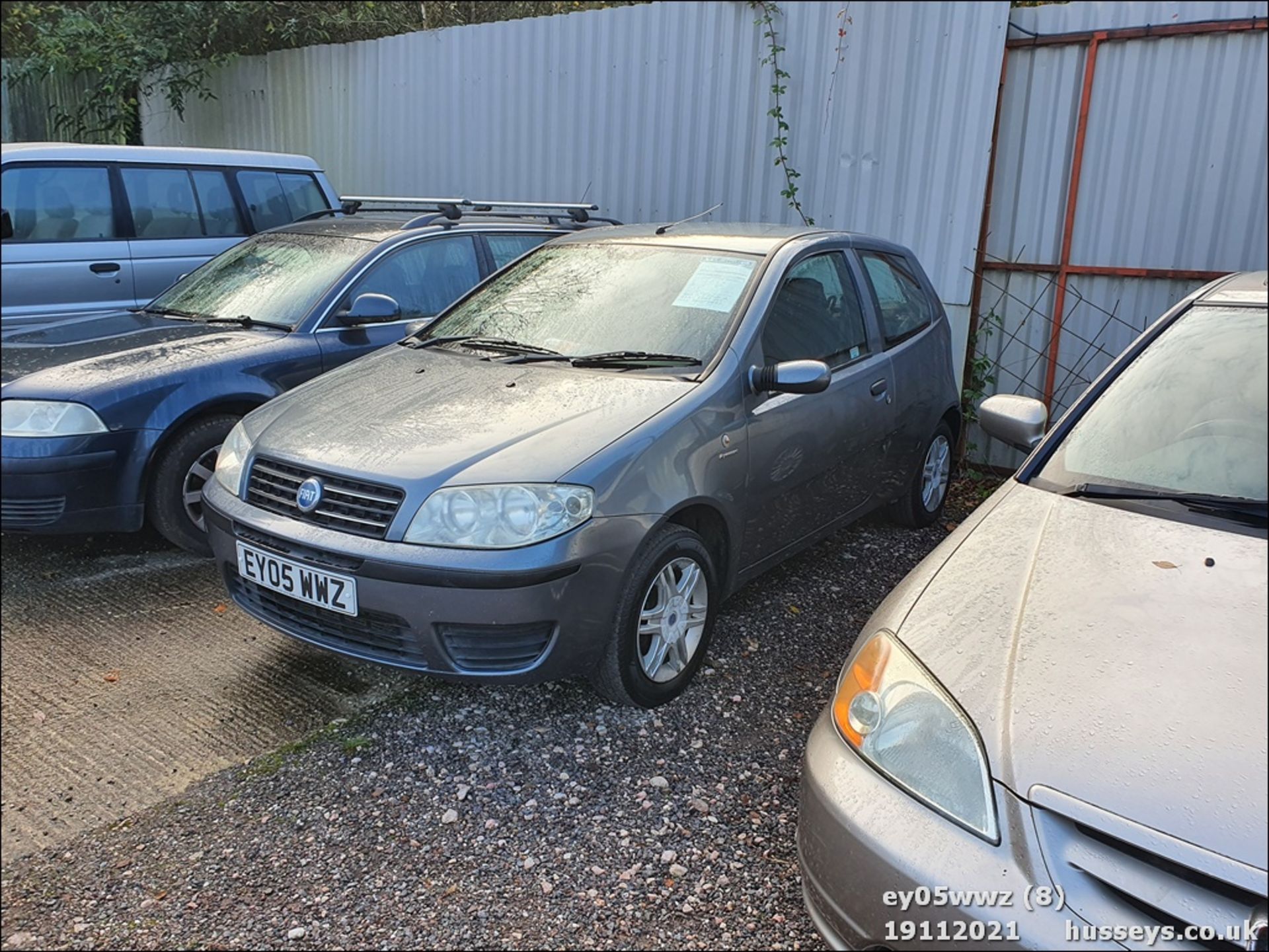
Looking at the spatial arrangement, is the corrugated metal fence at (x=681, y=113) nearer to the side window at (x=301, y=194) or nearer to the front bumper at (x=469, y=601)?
the side window at (x=301, y=194)

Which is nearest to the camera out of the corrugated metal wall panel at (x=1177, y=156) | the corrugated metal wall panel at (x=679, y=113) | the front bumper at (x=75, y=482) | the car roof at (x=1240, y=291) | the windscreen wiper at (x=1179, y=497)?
the front bumper at (x=75, y=482)

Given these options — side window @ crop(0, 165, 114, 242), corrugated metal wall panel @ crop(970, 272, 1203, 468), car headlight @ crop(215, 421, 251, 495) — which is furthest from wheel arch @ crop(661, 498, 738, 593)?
side window @ crop(0, 165, 114, 242)

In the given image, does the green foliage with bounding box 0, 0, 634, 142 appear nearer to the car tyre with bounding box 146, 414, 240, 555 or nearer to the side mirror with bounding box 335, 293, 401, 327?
the side mirror with bounding box 335, 293, 401, 327

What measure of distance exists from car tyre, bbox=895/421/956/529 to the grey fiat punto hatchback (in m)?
0.59

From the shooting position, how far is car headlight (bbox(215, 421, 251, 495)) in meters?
3.27

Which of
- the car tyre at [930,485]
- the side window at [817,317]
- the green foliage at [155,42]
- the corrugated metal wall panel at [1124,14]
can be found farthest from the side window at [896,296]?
the green foliage at [155,42]

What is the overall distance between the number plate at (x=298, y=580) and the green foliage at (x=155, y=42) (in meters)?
7.93

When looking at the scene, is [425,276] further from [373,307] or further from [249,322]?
[249,322]

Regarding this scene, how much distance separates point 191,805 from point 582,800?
3.55ft

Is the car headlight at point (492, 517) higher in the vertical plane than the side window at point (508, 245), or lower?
lower

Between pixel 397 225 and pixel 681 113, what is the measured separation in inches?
116

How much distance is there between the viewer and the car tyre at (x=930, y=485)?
5027 mm

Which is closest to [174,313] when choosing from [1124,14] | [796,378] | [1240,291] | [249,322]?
[249,322]

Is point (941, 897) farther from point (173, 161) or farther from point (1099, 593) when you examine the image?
point (173, 161)
